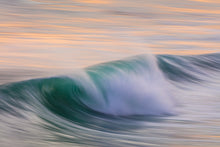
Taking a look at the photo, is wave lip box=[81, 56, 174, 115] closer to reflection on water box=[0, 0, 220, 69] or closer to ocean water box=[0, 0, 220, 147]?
ocean water box=[0, 0, 220, 147]

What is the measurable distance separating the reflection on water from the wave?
62 cm

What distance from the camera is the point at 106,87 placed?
617cm

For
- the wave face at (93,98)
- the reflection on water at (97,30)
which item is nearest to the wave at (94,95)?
the wave face at (93,98)

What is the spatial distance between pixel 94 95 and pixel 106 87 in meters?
0.23

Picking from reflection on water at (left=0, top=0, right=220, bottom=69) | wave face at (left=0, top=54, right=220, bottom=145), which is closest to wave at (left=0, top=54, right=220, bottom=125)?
wave face at (left=0, top=54, right=220, bottom=145)

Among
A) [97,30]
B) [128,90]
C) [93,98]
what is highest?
[97,30]

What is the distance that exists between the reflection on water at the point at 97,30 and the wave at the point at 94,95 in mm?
620

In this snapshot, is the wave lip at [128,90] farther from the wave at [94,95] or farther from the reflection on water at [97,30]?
the reflection on water at [97,30]

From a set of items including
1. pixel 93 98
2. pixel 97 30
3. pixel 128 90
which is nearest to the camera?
pixel 93 98

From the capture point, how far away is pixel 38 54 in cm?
862

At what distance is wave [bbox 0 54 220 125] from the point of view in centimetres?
525

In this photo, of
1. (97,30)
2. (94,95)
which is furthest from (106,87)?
(97,30)

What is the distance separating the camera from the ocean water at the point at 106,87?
4.46 metres

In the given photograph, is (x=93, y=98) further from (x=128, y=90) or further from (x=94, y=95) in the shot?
(x=128, y=90)
